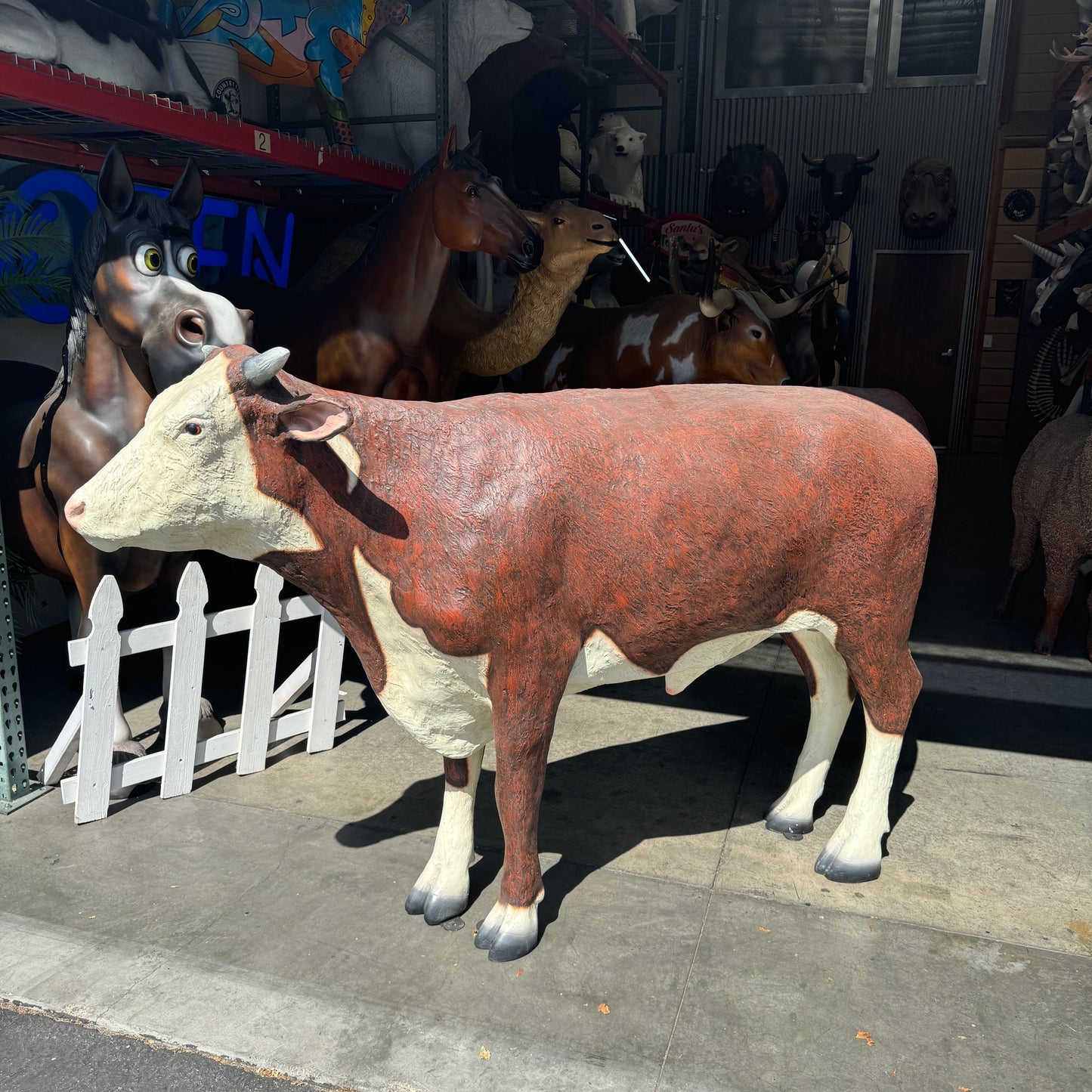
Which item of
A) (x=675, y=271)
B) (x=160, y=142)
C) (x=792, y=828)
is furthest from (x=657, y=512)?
(x=675, y=271)

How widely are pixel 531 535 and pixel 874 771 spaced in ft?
4.62

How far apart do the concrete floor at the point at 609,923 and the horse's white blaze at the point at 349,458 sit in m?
1.25

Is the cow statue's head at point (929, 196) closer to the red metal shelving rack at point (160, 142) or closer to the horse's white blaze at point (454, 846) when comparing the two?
the red metal shelving rack at point (160, 142)

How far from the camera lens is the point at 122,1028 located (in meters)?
2.25

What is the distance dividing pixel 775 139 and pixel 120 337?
1098 cm

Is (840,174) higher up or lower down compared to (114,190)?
higher up

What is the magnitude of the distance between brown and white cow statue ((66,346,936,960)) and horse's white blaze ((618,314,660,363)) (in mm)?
2865

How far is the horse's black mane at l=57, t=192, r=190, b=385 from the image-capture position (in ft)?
10.5

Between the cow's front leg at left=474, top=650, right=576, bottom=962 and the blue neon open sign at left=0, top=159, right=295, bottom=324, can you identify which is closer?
the cow's front leg at left=474, top=650, right=576, bottom=962

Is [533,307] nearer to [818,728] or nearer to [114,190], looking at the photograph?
[114,190]

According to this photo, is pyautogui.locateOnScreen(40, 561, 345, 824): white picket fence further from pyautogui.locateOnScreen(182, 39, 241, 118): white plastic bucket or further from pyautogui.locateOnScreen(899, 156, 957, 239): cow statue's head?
pyautogui.locateOnScreen(899, 156, 957, 239): cow statue's head

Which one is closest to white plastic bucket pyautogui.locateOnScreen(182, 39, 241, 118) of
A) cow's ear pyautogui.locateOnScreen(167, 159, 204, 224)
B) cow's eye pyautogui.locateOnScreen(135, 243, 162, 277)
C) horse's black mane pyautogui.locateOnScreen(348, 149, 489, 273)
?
horse's black mane pyautogui.locateOnScreen(348, 149, 489, 273)

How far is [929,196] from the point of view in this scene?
1147cm

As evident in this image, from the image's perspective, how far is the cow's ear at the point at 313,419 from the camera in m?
A: 2.04
